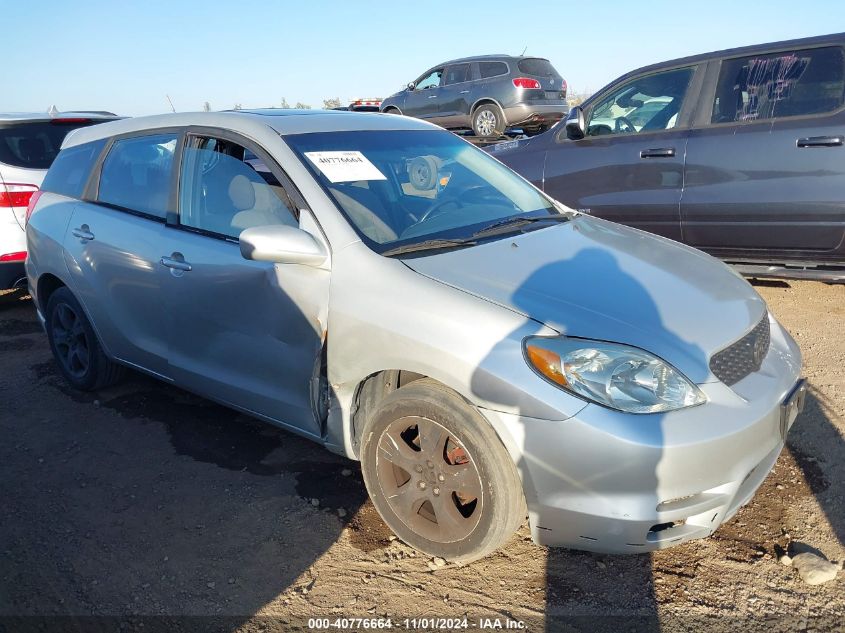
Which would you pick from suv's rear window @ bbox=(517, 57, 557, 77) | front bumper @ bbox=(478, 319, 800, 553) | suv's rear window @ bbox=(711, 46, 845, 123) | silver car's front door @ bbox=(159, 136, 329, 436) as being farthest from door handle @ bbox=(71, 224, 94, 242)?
suv's rear window @ bbox=(517, 57, 557, 77)

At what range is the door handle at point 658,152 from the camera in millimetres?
5141

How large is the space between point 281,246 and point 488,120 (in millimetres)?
10909

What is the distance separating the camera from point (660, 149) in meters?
5.20

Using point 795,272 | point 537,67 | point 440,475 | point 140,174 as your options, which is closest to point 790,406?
point 440,475

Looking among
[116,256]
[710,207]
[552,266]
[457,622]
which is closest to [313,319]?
[552,266]

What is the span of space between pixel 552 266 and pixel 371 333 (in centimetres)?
78

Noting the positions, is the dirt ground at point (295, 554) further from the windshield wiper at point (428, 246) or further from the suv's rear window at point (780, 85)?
the suv's rear window at point (780, 85)

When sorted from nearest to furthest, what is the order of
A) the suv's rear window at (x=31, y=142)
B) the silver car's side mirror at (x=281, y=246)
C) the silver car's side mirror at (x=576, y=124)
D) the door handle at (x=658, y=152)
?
the silver car's side mirror at (x=281, y=246) → the door handle at (x=658, y=152) → the silver car's side mirror at (x=576, y=124) → the suv's rear window at (x=31, y=142)

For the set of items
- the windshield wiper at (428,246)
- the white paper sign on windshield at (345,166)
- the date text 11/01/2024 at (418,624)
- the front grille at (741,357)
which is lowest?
the date text 11/01/2024 at (418,624)

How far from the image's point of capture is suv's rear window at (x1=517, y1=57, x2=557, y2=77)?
Result: 1259 centimetres

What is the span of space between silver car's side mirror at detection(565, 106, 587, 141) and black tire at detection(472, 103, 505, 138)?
23.5 ft

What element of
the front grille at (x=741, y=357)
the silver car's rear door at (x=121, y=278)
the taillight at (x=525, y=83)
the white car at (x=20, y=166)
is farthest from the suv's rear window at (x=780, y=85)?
the taillight at (x=525, y=83)

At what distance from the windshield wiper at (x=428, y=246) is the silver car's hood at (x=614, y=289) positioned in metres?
0.07

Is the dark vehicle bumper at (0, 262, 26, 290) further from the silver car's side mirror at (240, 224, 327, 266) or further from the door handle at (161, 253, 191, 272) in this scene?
the silver car's side mirror at (240, 224, 327, 266)
